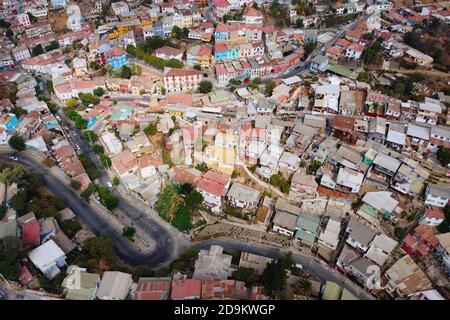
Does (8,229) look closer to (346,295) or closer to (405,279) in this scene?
(346,295)

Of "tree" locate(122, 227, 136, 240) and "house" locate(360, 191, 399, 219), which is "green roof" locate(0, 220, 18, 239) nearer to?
"tree" locate(122, 227, 136, 240)

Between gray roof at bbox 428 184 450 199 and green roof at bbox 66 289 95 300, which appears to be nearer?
green roof at bbox 66 289 95 300

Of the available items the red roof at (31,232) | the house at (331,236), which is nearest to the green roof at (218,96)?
the house at (331,236)

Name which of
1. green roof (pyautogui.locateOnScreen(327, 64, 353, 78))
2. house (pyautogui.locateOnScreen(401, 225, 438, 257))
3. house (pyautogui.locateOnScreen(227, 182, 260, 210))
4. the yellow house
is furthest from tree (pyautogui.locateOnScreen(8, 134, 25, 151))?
house (pyautogui.locateOnScreen(401, 225, 438, 257))

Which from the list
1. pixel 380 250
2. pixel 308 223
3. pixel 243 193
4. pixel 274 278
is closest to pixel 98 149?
pixel 243 193

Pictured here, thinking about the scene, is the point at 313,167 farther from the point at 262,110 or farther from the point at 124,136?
the point at 124,136

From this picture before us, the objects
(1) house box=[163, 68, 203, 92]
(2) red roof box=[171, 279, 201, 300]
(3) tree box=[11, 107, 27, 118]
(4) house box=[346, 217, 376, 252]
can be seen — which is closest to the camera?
(2) red roof box=[171, 279, 201, 300]
